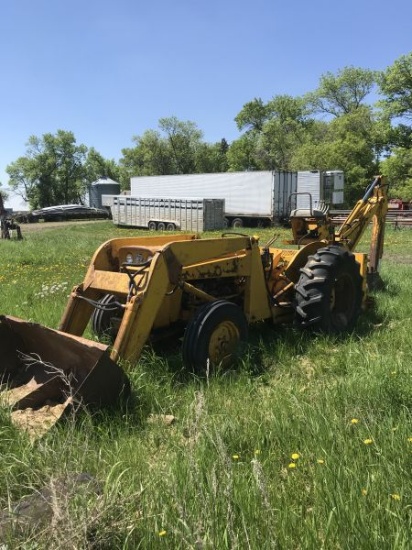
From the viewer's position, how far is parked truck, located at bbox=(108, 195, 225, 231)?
31312mm

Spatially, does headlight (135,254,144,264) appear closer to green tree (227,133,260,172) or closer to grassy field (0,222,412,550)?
grassy field (0,222,412,550)

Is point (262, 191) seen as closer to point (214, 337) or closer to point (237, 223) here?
point (237, 223)

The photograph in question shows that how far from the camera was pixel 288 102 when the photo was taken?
73312mm

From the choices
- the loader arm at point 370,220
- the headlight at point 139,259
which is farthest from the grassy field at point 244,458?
the loader arm at point 370,220

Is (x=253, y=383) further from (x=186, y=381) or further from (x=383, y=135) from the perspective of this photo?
(x=383, y=135)

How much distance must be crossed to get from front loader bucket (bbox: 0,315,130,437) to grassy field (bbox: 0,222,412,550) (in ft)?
0.49

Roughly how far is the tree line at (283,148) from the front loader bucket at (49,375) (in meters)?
36.2

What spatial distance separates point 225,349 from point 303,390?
929mm

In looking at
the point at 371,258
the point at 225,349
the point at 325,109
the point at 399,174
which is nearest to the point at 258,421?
the point at 225,349

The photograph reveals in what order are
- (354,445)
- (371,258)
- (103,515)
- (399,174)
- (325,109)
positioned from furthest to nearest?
1. (325,109)
2. (399,174)
3. (371,258)
4. (354,445)
5. (103,515)

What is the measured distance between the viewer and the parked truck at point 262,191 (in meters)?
30.8

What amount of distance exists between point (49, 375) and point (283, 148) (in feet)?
201

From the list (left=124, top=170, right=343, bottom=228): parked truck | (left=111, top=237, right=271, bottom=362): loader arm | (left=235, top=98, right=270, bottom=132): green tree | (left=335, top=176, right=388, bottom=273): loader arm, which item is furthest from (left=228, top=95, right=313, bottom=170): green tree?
(left=111, top=237, right=271, bottom=362): loader arm

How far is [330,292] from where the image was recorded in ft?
20.3
